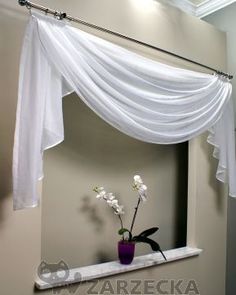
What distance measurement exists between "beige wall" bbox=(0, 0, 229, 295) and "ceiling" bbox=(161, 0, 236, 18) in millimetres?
380

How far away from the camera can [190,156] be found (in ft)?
8.07

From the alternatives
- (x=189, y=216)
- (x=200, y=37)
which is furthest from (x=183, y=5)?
(x=189, y=216)

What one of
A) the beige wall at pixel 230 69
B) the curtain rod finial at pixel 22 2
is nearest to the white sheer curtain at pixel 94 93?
the curtain rod finial at pixel 22 2

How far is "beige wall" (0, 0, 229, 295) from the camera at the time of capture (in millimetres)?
1511

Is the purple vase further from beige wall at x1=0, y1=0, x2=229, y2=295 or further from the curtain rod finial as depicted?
the curtain rod finial

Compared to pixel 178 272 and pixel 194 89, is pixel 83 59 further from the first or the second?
pixel 178 272

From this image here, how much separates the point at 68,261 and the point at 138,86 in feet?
4.16

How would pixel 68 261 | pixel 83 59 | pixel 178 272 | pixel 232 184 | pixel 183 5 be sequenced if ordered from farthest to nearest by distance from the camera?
pixel 183 5, pixel 232 184, pixel 178 272, pixel 68 261, pixel 83 59

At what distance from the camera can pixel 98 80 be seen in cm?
164

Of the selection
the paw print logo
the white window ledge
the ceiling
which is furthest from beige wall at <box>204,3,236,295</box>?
the paw print logo

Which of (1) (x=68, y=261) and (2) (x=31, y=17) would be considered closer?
(2) (x=31, y=17)

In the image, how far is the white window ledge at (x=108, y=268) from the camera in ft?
5.33

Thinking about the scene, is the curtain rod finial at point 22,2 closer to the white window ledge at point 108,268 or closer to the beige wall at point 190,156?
the beige wall at point 190,156

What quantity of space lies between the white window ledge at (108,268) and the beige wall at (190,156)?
0.06 metres
